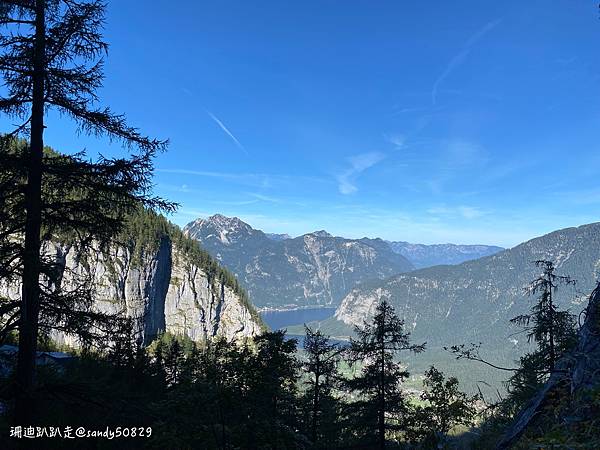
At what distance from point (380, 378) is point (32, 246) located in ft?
67.6

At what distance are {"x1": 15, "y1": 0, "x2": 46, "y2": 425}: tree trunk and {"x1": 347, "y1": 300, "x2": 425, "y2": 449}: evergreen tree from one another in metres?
18.2

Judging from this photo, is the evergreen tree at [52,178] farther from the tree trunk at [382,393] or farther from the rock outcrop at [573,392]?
the tree trunk at [382,393]

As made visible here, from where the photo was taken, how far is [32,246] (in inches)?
298

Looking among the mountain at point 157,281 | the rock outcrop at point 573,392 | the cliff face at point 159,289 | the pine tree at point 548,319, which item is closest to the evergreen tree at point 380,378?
the pine tree at point 548,319

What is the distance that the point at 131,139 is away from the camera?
28.8ft

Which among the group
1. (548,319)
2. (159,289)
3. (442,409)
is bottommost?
(442,409)

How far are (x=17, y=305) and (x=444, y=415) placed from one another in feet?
55.4

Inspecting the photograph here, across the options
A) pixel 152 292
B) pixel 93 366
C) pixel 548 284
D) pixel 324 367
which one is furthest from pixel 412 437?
pixel 152 292

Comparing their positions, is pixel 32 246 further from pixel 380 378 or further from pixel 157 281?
pixel 157 281

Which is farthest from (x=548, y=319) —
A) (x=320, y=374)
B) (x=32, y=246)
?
(x=32, y=246)

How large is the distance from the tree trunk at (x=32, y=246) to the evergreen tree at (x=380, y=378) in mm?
18240

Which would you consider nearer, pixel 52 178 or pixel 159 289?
pixel 52 178

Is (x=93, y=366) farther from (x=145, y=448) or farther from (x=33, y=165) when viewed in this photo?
(x=33, y=165)

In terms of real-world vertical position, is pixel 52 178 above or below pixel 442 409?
above
